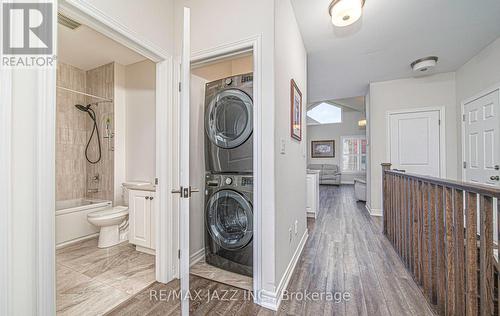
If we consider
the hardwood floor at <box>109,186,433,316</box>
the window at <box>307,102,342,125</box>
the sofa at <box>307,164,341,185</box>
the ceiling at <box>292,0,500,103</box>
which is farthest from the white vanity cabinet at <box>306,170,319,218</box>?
the window at <box>307,102,342,125</box>

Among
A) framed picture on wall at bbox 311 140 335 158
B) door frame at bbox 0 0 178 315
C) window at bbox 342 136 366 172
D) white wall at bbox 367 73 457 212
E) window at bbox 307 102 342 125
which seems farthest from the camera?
framed picture on wall at bbox 311 140 335 158

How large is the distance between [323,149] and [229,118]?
8.54 meters

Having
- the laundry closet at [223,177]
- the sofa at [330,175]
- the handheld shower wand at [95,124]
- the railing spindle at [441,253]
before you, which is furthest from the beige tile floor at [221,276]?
the sofa at [330,175]

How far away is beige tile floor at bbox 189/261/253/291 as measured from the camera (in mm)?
1787

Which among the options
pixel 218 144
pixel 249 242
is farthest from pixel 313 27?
pixel 249 242

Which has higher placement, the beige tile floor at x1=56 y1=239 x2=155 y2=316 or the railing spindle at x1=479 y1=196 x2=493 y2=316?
the railing spindle at x1=479 y1=196 x2=493 y2=316

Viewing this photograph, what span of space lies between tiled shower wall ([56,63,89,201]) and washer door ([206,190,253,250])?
2.50m

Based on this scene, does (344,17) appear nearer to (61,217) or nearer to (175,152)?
(175,152)

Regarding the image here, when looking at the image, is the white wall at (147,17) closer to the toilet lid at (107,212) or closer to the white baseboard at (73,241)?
the toilet lid at (107,212)

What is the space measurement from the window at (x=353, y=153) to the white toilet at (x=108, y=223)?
8911 mm

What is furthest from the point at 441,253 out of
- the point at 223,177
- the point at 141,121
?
the point at 141,121

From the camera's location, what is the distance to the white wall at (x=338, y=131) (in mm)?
9125

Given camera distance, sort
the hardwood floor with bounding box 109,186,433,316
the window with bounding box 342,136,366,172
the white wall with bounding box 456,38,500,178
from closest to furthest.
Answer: the hardwood floor with bounding box 109,186,433,316 → the white wall with bounding box 456,38,500,178 → the window with bounding box 342,136,366,172

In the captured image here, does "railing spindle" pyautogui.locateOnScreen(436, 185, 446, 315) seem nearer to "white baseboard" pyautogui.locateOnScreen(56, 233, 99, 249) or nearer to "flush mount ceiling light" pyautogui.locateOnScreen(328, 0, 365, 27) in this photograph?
"flush mount ceiling light" pyautogui.locateOnScreen(328, 0, 365, 27)
